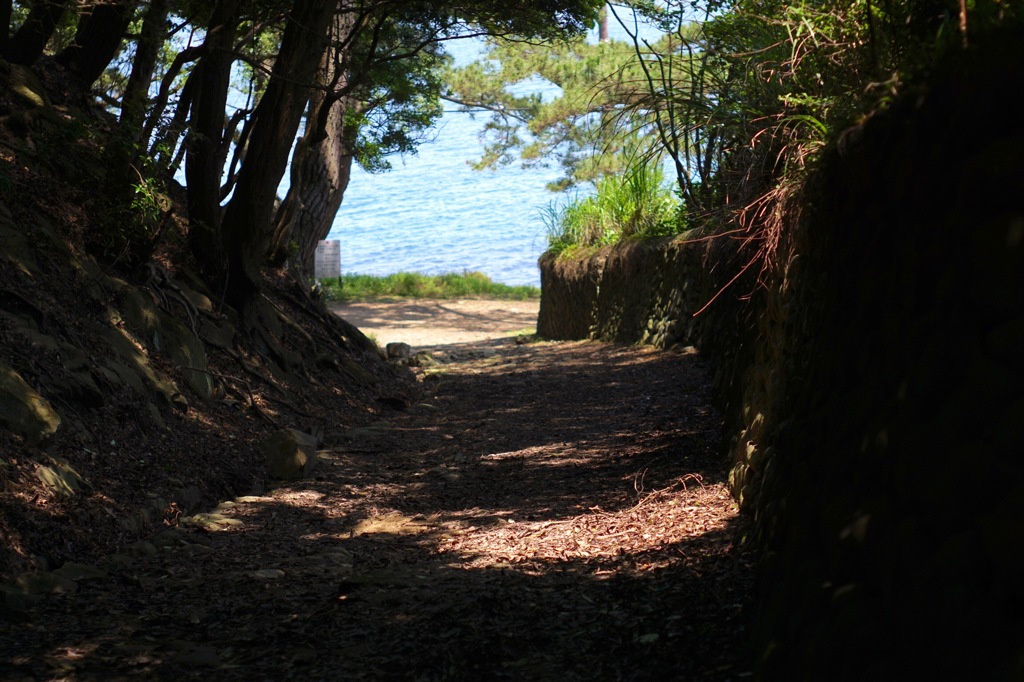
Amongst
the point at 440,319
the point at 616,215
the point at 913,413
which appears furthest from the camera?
the point at 440,319

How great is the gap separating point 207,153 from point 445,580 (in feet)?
15.0

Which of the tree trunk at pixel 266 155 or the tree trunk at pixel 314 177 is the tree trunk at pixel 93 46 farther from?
the tree trunk at pixel 314 177

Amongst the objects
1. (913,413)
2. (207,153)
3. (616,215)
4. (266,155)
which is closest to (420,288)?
(616,215)

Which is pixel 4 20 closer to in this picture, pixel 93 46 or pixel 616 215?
pixel 93 46

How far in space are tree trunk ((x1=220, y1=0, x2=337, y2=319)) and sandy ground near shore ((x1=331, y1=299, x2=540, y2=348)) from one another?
23.8 feet

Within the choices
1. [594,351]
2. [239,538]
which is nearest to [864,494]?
[239,538]

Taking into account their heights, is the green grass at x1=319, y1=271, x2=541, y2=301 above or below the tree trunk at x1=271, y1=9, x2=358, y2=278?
below

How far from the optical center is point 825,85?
154 inches

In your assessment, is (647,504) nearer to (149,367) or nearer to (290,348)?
(149,367)

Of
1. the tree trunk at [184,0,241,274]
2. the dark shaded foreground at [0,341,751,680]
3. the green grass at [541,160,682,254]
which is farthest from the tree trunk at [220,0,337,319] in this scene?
the green grass at [541,160,682,254]

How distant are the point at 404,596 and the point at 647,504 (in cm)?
127

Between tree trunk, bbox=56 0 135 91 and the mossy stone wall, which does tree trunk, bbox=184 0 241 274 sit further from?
the mossy stone wall

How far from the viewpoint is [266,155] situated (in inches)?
283

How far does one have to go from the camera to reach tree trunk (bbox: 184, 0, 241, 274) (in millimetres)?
7023
